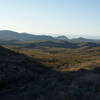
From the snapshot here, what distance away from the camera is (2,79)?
11.1 meters

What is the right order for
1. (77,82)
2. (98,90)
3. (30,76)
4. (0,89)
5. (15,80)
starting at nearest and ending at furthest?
(98,90) < (0,89) < (77,82) < (15,80) < (30,76)

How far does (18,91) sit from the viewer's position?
9.38 meters

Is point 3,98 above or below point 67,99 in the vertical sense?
below

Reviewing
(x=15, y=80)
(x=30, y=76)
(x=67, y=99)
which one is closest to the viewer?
(x=67, y=99)

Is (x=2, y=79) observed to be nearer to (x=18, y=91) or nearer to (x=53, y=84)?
(x=18, y=91)

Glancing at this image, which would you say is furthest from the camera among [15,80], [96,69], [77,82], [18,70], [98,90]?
[96,69]

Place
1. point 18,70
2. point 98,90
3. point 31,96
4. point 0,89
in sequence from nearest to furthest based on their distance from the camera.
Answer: point 31,96
point 98,90
point 0,89
point 18,70

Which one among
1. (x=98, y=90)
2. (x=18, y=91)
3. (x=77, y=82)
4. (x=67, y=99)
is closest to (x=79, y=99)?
(x=67, y=99)

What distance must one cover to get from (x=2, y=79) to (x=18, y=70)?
9.34 feet

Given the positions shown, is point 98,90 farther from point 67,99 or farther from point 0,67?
point 0,67

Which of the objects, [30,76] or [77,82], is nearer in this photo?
[77,82]

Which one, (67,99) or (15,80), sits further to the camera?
(15,80)

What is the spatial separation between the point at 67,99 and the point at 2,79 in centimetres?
592

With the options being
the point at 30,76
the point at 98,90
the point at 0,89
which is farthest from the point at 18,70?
the point at 98,90
